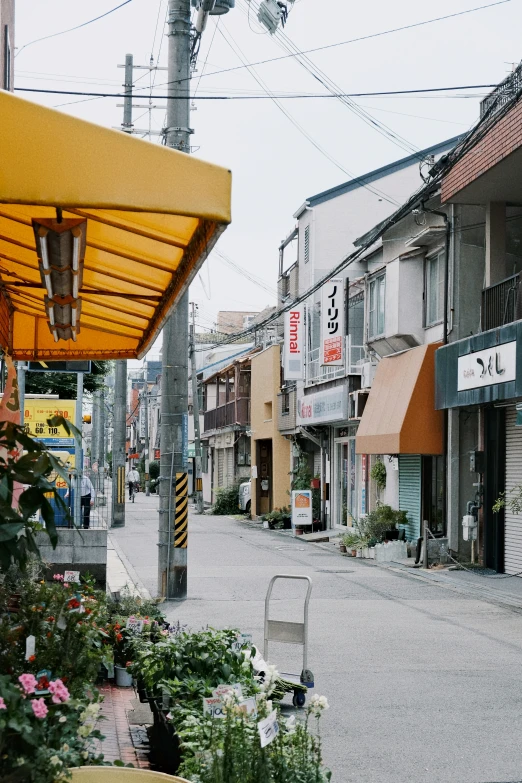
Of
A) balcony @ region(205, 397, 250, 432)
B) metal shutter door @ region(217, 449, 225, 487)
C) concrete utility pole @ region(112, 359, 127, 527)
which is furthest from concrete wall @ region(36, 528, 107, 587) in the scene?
metal shutter door @ region(217, 449, 225, 487)

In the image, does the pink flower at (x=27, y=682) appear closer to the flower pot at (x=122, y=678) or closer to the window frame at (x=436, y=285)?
the flower pot at (x=122, y=678)

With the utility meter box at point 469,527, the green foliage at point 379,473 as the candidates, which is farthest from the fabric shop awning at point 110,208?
the green foliage at point 379,473

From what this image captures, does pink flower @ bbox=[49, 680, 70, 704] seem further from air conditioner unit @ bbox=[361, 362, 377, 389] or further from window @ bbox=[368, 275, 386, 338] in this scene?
air conditioner unit @ bbox=[361, 362, 377, 389]

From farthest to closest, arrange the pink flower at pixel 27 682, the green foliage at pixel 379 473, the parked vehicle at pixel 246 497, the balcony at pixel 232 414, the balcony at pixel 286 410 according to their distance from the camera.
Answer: the balcony at pixel 232 414 → the parked vehicle at pixel 246 497 → the balcony at pixel 286 410 → the green foliage at pixel 379 473 → the pink flower at pixel 27 682

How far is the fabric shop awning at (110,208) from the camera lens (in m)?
3.62

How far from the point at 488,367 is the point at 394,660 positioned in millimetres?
9629

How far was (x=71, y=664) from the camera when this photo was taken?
5043mm

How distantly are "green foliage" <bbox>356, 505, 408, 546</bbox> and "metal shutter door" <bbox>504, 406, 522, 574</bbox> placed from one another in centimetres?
475

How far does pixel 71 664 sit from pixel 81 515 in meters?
7.84

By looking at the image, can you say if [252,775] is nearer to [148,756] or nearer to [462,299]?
[148,756]

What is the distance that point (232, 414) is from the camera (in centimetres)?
5312

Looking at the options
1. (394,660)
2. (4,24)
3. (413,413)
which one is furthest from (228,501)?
(394,660)

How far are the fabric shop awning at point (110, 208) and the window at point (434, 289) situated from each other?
15.7 m

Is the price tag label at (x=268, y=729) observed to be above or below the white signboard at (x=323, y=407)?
below
